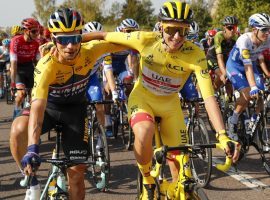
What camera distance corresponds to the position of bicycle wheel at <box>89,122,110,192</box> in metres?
5.55

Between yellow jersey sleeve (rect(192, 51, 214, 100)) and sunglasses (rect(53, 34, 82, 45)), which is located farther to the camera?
sunglasses (rect(53, 34, 82, 45))

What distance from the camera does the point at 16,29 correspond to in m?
12.0

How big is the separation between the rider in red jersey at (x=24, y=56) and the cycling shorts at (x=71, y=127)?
3.86 meters

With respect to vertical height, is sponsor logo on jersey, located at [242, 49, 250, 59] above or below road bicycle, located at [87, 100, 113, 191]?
above

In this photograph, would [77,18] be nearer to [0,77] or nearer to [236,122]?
[236,122]

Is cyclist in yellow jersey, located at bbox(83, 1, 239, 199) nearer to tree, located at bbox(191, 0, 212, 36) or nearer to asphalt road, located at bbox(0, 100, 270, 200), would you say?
asphalt road, located at bbox(0, 100, 270, 200)

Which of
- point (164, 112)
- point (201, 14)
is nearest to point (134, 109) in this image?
point (164, 112)

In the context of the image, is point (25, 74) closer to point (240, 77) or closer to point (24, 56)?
point (24, 56)

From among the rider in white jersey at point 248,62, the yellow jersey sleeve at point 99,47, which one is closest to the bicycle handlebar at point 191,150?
the yellow jersey sleeve at point 99,47

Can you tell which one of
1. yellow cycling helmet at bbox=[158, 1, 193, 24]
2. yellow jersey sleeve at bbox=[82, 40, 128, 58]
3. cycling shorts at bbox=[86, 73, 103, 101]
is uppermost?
yellow cycling helmet at bbox=[158, 1, 193, 24]

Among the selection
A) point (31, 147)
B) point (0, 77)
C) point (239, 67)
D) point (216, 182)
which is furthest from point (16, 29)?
point (31, 147)

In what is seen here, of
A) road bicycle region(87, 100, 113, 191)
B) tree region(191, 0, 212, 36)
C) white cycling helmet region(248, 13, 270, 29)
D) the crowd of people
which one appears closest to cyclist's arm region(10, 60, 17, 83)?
road bicycle region(87, 100, 113, 191)

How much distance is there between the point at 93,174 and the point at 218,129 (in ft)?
8.80

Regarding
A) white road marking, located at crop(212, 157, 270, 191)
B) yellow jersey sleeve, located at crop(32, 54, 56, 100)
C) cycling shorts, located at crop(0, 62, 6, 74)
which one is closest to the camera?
yellow jersey sleeve, located at crop(32, 54, 56, 100)
